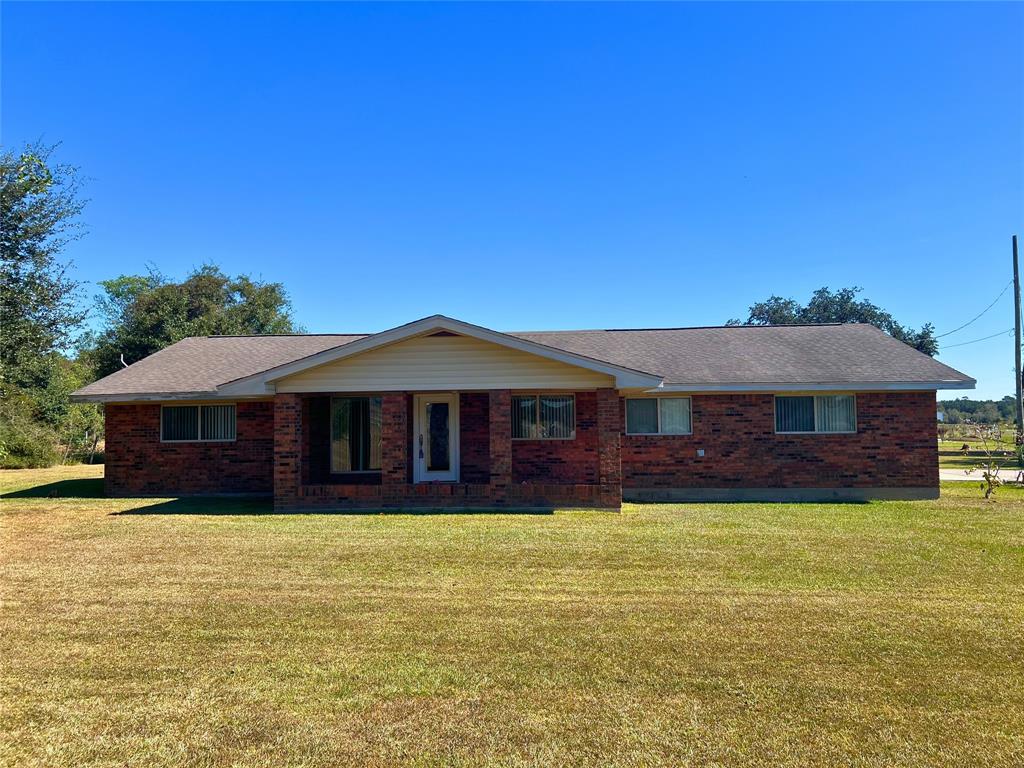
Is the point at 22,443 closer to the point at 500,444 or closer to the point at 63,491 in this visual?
the point at 63,491

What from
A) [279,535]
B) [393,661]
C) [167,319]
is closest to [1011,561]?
[393,661]

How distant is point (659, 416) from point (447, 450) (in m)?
4.72

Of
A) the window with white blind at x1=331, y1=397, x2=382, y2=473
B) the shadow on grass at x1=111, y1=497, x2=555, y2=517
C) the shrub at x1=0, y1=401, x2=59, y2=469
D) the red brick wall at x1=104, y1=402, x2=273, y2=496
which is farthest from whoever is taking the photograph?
the shrub at x1=0, y1=401, x2=59, y2=469

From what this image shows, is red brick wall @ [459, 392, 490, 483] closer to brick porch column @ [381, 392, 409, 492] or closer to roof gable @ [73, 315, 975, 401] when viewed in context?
brick porch column @ [381, 392, 409, 492]

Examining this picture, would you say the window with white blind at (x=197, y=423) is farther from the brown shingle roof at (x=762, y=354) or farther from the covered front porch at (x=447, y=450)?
the brown shingle roof at (x=762, y=354)

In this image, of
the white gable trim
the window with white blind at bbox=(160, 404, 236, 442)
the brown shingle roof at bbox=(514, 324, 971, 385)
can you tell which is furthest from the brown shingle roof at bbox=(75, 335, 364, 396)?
the brown shingle roof at bbox=(514, 324, 971, 385)

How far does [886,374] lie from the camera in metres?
14.7

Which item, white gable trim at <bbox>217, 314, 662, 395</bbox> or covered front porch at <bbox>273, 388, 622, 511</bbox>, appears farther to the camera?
covered front porch at <bbox>273, 388, 622, 511</bbox>

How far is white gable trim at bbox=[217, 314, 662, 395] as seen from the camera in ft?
39.9

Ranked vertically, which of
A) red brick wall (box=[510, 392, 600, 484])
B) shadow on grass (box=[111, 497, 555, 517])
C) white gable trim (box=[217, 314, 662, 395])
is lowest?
shadow on grass (box=[111, 497, 555, 517])

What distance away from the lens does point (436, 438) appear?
14.7m

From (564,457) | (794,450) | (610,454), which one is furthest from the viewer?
(794,450)

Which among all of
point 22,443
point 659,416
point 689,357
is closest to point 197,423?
point 659,416

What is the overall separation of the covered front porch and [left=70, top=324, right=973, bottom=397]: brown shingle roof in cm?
199
